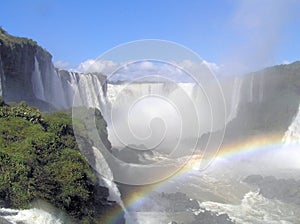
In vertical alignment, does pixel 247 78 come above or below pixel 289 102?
above

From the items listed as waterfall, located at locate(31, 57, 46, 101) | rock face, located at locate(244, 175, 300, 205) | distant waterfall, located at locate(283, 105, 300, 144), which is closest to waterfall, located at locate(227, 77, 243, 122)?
distant waterfall, located at locate(283, 105, 300, 144)

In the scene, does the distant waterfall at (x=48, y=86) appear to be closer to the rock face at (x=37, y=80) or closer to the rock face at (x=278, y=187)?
the rock face at (x=37, y=80)

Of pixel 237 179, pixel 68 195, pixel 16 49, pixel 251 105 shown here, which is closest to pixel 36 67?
pixel 16 49

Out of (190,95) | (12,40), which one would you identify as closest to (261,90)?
(12,40)

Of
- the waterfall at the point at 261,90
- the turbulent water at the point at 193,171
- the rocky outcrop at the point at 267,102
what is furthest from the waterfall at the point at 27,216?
the waterfall at the point at 261,90

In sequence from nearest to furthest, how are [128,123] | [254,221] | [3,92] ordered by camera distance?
[128,123]
[254,221]
[3,92]

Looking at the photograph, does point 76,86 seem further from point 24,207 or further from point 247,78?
point 24,207
